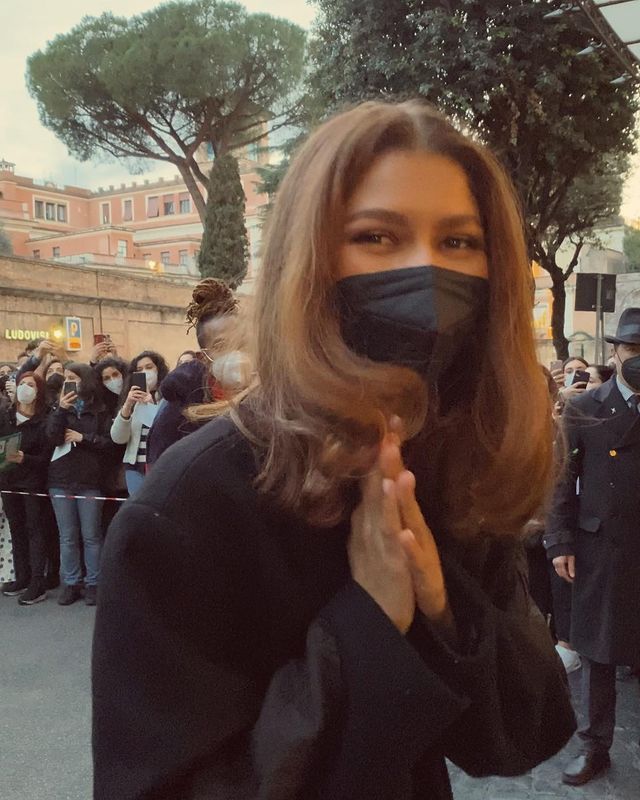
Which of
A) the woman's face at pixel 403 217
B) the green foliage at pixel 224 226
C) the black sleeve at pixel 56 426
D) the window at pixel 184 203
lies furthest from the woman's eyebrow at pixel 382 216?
the window at pixel 184 203

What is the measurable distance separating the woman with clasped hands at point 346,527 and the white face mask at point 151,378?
5429 millimetres

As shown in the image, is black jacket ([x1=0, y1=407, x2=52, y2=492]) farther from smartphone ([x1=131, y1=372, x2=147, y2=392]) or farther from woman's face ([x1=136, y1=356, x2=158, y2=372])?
smartphone ([x1=131, y1=372, x2=147, y2=392])

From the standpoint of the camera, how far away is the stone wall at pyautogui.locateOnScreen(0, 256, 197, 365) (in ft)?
78.4

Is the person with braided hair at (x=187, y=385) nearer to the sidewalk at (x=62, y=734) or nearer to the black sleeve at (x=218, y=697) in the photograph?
the sidewalk at (x=62, y=734)

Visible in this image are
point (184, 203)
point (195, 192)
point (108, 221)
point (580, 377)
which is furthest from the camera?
point (108, 221)

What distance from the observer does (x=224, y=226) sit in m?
26.5

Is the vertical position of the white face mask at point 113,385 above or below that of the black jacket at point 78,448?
above

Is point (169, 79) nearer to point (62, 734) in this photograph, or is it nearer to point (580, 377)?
point (580, 377)

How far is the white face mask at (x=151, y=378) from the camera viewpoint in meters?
6.39

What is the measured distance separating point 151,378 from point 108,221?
64787mm

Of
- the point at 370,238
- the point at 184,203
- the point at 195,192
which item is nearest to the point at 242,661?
the point at 370,238

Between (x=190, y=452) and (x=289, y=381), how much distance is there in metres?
0.16

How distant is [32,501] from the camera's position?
21.7ft

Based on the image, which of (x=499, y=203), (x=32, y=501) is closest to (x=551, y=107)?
(x=32, y=501)
